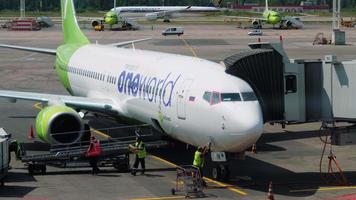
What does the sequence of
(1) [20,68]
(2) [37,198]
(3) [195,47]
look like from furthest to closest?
(3) [195,47] < (1) [20,68] < (2) [37,198]

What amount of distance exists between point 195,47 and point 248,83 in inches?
2830

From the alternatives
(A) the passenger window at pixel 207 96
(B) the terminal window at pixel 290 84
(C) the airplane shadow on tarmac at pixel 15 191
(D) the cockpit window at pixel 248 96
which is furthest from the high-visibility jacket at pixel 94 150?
(B) the terminal window at pixel 290 84

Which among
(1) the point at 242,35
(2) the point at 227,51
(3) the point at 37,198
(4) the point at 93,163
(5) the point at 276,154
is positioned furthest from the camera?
(1) the point at 242,35

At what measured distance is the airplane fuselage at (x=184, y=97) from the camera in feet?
77.2

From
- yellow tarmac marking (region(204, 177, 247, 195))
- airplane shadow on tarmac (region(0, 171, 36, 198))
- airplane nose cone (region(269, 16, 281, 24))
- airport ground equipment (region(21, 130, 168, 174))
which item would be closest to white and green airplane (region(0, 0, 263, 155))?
yellow tarmac marking (region(204, 177, 247, 195))

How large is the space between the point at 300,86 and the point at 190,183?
5836mm

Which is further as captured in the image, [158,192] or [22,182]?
[22,182]

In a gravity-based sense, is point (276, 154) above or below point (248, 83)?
below

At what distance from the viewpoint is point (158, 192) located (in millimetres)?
A: 24250

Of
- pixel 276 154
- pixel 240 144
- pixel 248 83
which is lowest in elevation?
pixel 276 154

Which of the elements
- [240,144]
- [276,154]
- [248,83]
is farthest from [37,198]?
[276,154]

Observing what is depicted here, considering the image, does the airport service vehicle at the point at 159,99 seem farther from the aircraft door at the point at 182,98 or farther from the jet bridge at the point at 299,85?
the jet bridge at the point at 299,85

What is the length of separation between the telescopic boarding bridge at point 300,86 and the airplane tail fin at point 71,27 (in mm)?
21029

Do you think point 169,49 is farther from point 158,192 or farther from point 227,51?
point 158,192
